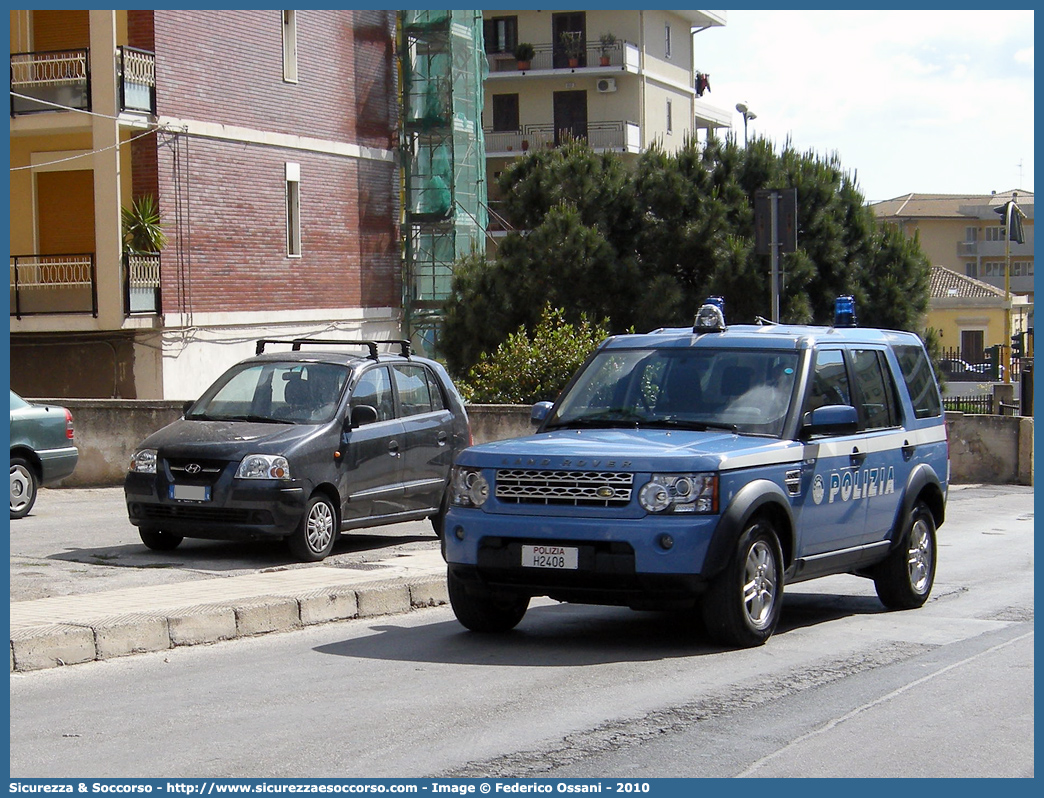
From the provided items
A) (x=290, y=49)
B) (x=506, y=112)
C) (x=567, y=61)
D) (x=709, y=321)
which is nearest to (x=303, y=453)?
(x=709, y=321)

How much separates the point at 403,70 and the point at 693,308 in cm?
1019

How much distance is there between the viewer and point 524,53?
56.6 meters

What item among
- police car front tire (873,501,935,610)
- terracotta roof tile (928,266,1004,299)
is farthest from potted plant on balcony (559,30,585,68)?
police car front tire (873,501,935,610)

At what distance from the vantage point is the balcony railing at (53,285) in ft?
96.0

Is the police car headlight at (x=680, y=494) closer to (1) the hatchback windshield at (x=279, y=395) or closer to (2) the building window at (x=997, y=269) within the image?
(1) the hatchback windshield at (x=279, y=395)

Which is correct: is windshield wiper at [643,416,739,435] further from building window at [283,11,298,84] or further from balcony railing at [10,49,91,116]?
building window at [283,11,298,84]

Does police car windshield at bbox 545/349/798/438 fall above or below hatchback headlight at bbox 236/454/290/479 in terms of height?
above

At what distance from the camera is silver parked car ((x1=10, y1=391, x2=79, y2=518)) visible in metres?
16.4

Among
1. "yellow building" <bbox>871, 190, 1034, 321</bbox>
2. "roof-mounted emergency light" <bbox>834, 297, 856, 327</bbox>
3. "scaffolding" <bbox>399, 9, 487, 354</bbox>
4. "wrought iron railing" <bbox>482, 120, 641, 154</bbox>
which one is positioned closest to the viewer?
"roof-mounted emergency light" <bbox>834, 297, 856, 327</bbox>

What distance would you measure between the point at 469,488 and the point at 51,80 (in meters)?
22.9

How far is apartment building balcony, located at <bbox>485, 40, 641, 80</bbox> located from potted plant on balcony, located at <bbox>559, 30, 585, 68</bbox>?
0.13ft

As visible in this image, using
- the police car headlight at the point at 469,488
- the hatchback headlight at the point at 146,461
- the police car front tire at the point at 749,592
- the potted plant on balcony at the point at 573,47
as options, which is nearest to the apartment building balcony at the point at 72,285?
the hatchback headlight at the point at 146,461

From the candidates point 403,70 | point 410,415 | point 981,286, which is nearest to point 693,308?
point 403,70

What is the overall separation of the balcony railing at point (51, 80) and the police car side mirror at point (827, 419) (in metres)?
22.5
